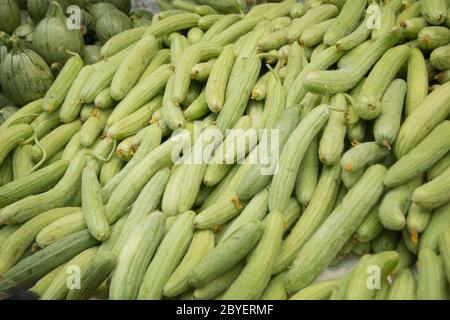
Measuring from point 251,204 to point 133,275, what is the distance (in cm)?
56

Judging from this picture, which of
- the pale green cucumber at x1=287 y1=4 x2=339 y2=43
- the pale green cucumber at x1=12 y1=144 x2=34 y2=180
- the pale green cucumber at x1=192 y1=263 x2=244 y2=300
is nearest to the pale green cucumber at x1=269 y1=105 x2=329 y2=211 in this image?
the pale green cucumber at x1=192 y1=263 x2=244 y2=300

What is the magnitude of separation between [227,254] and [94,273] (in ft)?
1.72

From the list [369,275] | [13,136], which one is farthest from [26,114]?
[369,275]

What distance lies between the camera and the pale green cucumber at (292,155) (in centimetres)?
229

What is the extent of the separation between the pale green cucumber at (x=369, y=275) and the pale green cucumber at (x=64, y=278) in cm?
104

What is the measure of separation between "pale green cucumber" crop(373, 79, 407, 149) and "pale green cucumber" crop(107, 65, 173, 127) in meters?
1.23

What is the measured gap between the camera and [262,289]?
6.63ft

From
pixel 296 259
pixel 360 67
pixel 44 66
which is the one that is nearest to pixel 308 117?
pixel 360 67

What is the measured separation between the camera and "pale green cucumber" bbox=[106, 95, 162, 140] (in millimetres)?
2831

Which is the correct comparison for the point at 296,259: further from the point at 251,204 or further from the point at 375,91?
the point at 375,91

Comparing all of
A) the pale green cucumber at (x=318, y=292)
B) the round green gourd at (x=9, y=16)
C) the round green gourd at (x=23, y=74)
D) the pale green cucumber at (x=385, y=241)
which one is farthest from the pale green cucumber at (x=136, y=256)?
the round green gourd at (x=9, y=16)

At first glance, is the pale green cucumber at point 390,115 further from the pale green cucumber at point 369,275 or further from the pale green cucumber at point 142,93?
the pale green cucumber at point 142,93

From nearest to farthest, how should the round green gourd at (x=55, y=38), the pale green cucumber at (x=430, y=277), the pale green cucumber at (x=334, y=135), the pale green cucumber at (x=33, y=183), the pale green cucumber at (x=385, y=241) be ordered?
the pale green cucumber at (x=430, y=277) → the pale green cucumber at (x=385, y=241) → the pale green cucumber at (x=334, y=135) → the pale green cucumber at (x=33, y=183) → the round green gourd at (x=55, y=38)

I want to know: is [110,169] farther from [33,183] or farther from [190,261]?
[190,261]
